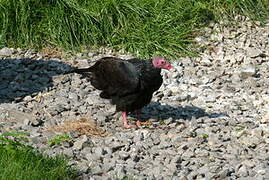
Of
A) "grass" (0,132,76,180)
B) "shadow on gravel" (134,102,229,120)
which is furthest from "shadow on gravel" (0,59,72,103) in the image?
"grass" (0,132,76,180)

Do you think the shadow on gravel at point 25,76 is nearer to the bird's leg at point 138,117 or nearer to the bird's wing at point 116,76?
the bird's wing at point 116,76

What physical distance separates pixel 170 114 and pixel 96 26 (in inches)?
93.9

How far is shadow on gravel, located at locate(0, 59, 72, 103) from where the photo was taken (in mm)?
6883

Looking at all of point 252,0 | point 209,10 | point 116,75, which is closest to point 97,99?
point 116,75

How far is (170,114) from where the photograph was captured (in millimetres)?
6621

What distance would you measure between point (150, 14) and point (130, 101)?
293 cm

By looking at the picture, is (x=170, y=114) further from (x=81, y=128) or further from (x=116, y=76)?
(x=81, y=128)

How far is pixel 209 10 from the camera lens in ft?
30.1

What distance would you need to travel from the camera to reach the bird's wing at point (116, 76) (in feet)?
Answer: 19.8

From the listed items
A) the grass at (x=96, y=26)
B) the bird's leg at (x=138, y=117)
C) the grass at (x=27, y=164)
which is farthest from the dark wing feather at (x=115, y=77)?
the grass at (x=96, y=26)

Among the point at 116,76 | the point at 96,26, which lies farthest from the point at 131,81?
the point at 96,26

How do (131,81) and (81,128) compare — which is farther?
(131,81)

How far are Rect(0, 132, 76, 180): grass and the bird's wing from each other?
147cm

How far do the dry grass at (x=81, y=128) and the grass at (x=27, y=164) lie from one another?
0.98 meters
